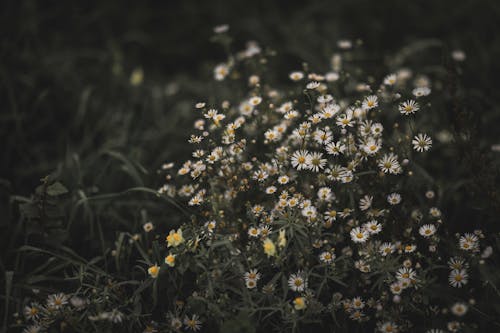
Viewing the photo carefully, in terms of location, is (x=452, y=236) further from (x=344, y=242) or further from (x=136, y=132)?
(x=136, y=132)

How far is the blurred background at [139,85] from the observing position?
214cm

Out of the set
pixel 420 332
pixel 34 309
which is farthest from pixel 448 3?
pixel 34 309

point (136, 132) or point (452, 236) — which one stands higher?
point (452, 236)

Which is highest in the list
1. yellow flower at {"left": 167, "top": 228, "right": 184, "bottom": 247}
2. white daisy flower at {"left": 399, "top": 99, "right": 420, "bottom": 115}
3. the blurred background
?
white daisy flower at {"left": 399, "top": 99, "right": 420, "bottom": 115}

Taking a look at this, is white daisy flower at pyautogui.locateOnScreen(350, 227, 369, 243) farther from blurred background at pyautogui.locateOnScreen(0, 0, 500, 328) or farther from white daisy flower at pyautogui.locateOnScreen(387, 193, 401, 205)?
blurred background at pyautogui.locateOnScreen(0, 0, 500, 328)

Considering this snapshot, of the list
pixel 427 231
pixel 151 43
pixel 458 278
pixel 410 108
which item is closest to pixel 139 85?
pixel 151 43

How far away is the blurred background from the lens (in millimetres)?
2139

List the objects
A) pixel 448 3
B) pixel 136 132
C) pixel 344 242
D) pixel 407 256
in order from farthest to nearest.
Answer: pixel 448 3, pixel 136 132, pixel 344 242, pixel 407 256

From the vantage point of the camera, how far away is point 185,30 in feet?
13.6

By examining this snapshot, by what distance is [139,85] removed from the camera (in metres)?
3.46

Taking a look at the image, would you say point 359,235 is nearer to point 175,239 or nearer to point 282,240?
point 282,240

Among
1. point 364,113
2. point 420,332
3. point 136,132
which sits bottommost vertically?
point 136,132

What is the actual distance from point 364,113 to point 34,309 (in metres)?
1.53

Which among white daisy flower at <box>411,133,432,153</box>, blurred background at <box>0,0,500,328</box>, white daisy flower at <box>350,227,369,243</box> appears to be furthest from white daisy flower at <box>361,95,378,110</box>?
white daisy flower at <box>350,227,369,243</box>
